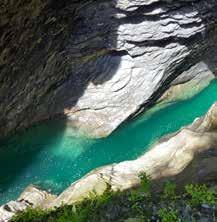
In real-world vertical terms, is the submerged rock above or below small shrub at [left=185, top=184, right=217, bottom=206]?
below

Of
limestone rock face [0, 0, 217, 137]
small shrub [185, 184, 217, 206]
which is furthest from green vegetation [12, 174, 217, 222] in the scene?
limestone rock face [0, 0, 217, 137]

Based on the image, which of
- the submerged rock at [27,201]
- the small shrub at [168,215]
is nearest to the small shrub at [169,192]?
the small shrub at [168,215]

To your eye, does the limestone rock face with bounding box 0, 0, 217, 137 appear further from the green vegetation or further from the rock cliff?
the green vegetation

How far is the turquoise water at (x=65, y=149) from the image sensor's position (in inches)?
525

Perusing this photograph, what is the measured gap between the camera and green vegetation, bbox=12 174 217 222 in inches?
259

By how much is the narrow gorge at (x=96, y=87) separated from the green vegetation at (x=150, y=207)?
3015 mm

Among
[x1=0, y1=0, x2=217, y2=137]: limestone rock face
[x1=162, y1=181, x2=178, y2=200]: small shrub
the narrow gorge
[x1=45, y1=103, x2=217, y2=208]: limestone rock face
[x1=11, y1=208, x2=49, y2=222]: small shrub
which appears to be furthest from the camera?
[x1=0, y1=0, x2=217, y2=137]: limestone rock face

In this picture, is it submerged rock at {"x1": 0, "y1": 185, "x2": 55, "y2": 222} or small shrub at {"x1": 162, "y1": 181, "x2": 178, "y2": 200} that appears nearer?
small shrub at {"x1": 162, "y1": 181, "x2": 178, "y2": 200}

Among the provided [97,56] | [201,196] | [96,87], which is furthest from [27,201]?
[201,196]

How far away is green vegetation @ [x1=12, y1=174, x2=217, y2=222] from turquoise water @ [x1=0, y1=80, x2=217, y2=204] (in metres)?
5.67

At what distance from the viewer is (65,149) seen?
47.0 ft

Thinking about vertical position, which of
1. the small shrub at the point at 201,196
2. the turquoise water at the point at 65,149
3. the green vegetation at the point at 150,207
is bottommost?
the turquoise water at the point at 65,149

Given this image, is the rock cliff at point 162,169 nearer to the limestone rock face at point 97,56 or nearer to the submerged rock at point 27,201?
the submerged rock at point 27,201

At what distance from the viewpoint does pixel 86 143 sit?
14.8m
